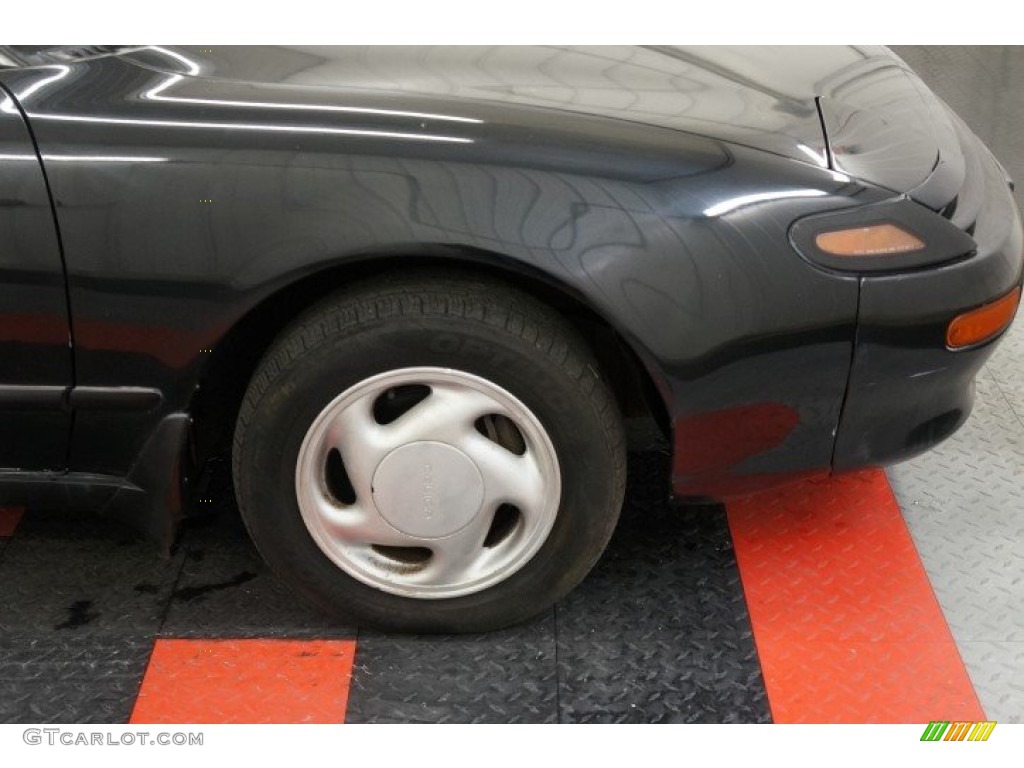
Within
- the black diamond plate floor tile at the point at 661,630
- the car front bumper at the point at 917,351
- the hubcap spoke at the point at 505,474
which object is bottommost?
the black diamond plate floor tile at the point at 661,630

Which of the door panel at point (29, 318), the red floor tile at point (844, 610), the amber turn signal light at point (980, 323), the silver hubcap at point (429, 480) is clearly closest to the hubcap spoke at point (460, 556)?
the silver hubcap at point (429, 480)

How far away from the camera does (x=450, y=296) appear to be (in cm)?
192

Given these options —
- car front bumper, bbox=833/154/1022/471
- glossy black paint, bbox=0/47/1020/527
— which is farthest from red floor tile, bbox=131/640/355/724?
car front bumper, bbox=833/154/1022/471

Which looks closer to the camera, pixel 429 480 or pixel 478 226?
pixel 478 226

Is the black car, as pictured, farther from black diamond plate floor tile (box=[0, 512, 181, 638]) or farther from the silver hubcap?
black diamond plate floor tile (box=[0, 512, 181, 638])

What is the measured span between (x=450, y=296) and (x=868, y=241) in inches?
25.7

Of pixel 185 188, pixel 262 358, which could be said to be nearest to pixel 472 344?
pixel 262 358

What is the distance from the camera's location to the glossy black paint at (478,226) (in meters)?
1.86

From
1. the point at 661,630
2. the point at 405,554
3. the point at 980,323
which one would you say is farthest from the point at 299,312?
the point at 980,323

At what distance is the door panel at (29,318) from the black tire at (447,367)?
301 millimetres

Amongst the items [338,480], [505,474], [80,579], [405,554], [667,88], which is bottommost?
[80,579]

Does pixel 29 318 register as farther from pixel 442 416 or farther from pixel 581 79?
pixel 581 79

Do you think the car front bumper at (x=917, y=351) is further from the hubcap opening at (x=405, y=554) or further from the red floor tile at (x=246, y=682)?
the red floor tile at (x=246, y=682)
